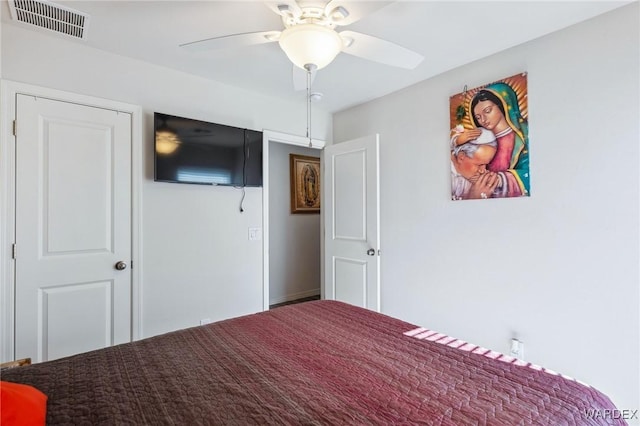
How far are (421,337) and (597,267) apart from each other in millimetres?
1251

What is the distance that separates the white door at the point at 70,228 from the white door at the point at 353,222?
6.17 ft

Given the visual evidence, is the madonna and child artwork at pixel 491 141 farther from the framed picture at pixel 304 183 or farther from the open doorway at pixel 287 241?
the framed picture at pixel 304 183

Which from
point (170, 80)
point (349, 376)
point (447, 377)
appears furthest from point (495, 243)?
point (170, 80)

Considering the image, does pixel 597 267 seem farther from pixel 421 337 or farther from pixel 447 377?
pixel 447 377

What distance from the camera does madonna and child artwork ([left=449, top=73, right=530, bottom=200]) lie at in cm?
216

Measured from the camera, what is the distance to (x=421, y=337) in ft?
4.90

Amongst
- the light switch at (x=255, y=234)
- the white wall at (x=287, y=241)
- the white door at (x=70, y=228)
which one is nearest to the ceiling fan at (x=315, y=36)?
the white door at (x=70, y=228)

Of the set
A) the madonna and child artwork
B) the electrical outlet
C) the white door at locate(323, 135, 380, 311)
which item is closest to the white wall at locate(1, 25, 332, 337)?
the white door at locate(323, 135, 380, 311)

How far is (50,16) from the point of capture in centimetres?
179

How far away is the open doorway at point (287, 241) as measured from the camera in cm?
434

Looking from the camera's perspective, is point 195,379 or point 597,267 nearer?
point 195,379

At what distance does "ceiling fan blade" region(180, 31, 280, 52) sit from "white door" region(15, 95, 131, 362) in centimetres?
116

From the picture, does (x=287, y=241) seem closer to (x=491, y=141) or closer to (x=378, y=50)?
(x=491, y=141)

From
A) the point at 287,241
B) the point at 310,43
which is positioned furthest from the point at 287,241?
the point at 310,43
